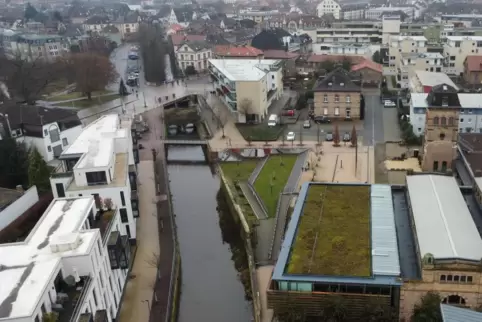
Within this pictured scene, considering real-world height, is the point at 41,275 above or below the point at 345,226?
above

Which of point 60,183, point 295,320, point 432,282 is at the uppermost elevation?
point 60,183

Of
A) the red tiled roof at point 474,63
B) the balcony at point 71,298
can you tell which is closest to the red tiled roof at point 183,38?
the red tiled roof at point 474,63

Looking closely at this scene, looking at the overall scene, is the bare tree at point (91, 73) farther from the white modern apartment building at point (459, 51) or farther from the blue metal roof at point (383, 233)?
the white modern apartment building at point (459, 51)

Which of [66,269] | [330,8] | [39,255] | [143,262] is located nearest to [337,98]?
[143,262]

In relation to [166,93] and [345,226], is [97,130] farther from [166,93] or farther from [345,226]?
[166,93]

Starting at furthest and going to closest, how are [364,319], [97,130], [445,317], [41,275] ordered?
1. [97,130]
2. [364,319]
3. [41,275]
4. [445,317]

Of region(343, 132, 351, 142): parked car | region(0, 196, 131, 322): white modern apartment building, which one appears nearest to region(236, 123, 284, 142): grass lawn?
region(343, 132, 351, 142): parked car

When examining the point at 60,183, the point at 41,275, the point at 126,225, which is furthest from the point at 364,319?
the point at 60,183
